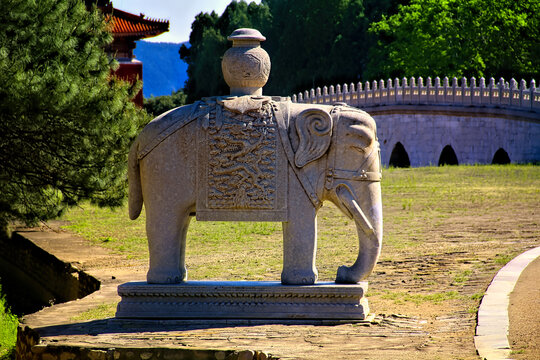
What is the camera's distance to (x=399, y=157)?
127 ft

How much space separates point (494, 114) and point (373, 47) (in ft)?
73.5

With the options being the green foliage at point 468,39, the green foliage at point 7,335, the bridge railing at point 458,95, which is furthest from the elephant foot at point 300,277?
the green foliage at point 468,39

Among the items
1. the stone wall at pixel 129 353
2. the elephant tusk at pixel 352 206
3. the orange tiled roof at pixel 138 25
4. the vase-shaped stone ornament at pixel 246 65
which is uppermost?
the orange tiled roof at pixel 138 25

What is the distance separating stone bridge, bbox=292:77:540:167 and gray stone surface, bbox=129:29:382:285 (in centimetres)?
2663

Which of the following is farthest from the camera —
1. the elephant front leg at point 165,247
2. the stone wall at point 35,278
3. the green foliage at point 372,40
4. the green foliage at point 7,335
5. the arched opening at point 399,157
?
the green foliage at point 372,40

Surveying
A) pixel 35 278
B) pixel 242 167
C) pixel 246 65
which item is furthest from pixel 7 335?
pixel 35 278

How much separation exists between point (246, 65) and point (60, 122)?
6446 mm

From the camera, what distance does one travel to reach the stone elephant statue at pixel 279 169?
8516mm

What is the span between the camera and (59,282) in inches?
607

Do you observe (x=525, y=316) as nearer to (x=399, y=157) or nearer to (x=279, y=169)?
(x=279, y=169)

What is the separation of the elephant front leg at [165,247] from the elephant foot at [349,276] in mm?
1580

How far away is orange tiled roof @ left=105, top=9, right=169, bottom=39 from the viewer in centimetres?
3894

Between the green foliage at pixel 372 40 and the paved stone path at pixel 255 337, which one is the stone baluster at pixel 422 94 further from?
the paved stone path at pixel 255 337

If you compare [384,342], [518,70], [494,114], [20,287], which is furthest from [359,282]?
[518,70]
